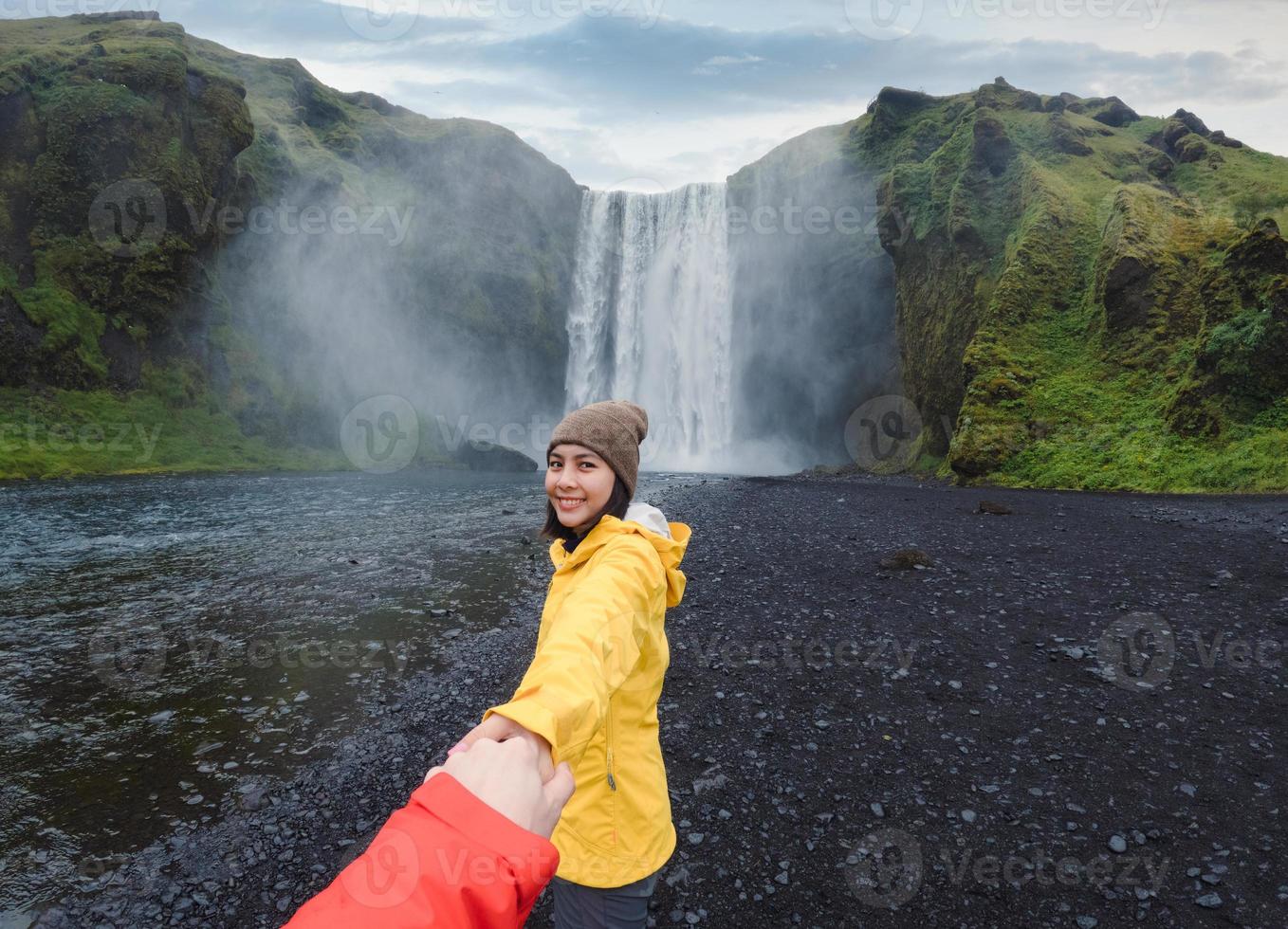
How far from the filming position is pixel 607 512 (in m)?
3.04

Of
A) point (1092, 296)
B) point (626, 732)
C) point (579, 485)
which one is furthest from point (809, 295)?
point (626, 732)

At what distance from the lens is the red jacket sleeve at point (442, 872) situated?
45.6 inches

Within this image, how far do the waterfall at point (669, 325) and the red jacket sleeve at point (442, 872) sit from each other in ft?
185

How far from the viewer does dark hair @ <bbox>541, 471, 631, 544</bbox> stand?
3.05 metres

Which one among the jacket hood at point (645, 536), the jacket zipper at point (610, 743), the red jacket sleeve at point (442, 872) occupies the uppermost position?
the jacket hood at point (645, 536)

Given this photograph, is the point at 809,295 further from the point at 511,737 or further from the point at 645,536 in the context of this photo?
the point at 511,737

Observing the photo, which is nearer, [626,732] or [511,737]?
[511,737]

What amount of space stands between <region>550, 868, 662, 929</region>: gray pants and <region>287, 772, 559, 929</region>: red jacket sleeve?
177 cm

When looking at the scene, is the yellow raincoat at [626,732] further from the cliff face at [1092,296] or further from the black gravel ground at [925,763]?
the cliff face at [1092,296]

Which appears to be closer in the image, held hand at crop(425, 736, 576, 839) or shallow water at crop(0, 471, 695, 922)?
held hand at crop(425, 736, 576, 839)

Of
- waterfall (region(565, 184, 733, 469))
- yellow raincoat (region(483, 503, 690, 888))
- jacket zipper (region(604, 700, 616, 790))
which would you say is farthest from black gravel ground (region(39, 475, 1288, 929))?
waterfall (region(565, 184, 733, 469))

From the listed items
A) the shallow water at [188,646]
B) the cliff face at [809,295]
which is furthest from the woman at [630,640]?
the cliff face at [809,295]

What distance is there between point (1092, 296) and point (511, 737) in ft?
129

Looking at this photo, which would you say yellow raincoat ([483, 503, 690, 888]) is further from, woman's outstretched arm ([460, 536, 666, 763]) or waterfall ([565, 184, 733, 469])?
waterfall ([565, 184, 733, 469])
